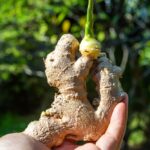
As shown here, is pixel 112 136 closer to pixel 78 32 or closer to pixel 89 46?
pixel 89 46

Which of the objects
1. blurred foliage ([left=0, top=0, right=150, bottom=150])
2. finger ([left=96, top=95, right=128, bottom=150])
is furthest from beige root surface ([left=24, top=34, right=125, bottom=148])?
blurred foliage ([left=0, top=0, right=150, bottom=150])

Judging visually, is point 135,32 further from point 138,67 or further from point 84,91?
point 84,91

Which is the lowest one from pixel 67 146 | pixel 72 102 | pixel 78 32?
pixel 67 146

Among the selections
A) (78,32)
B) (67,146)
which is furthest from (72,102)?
(78,32)

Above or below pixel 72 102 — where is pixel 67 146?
below

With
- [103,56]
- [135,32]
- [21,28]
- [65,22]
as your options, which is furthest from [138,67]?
[103,56]

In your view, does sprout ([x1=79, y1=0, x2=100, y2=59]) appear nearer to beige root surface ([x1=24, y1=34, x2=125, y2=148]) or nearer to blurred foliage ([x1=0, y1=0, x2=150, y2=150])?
beige root surface ([x1=24, y1=34, x2=125, y2=148])
